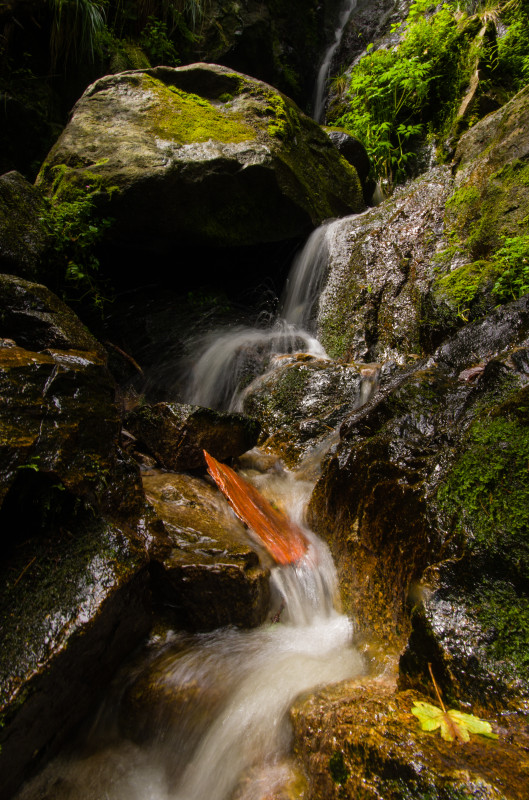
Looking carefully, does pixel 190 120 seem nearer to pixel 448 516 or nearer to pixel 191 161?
pixel 191 161

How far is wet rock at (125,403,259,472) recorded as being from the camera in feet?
11.8

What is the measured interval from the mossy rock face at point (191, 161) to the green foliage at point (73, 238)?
28 cm

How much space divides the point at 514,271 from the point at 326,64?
11.9m

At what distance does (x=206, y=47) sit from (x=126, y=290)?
629 centimetres

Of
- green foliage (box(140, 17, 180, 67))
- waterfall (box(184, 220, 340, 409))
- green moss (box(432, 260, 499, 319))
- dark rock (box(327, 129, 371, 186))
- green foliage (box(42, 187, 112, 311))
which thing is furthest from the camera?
dark rock (box(327, 129, 371, 186))

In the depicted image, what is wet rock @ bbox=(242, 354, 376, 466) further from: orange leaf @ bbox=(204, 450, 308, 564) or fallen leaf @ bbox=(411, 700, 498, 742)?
fallen leaf @ bbox=(411, 700, 498, 742)

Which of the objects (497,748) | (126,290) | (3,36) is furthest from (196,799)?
(3,36)

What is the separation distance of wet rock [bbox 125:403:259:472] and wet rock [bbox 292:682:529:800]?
2.28m

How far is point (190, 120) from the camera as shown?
19.2 feet

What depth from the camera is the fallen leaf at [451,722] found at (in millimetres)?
1334

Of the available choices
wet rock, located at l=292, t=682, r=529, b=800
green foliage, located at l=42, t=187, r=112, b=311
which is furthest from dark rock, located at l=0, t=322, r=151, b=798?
green foliage, located at l=42, t=187, r=112, b=311

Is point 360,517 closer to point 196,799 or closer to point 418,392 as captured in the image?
point 418,392

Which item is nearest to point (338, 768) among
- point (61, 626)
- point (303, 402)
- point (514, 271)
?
point (61, 626)

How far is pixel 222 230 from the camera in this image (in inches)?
231
